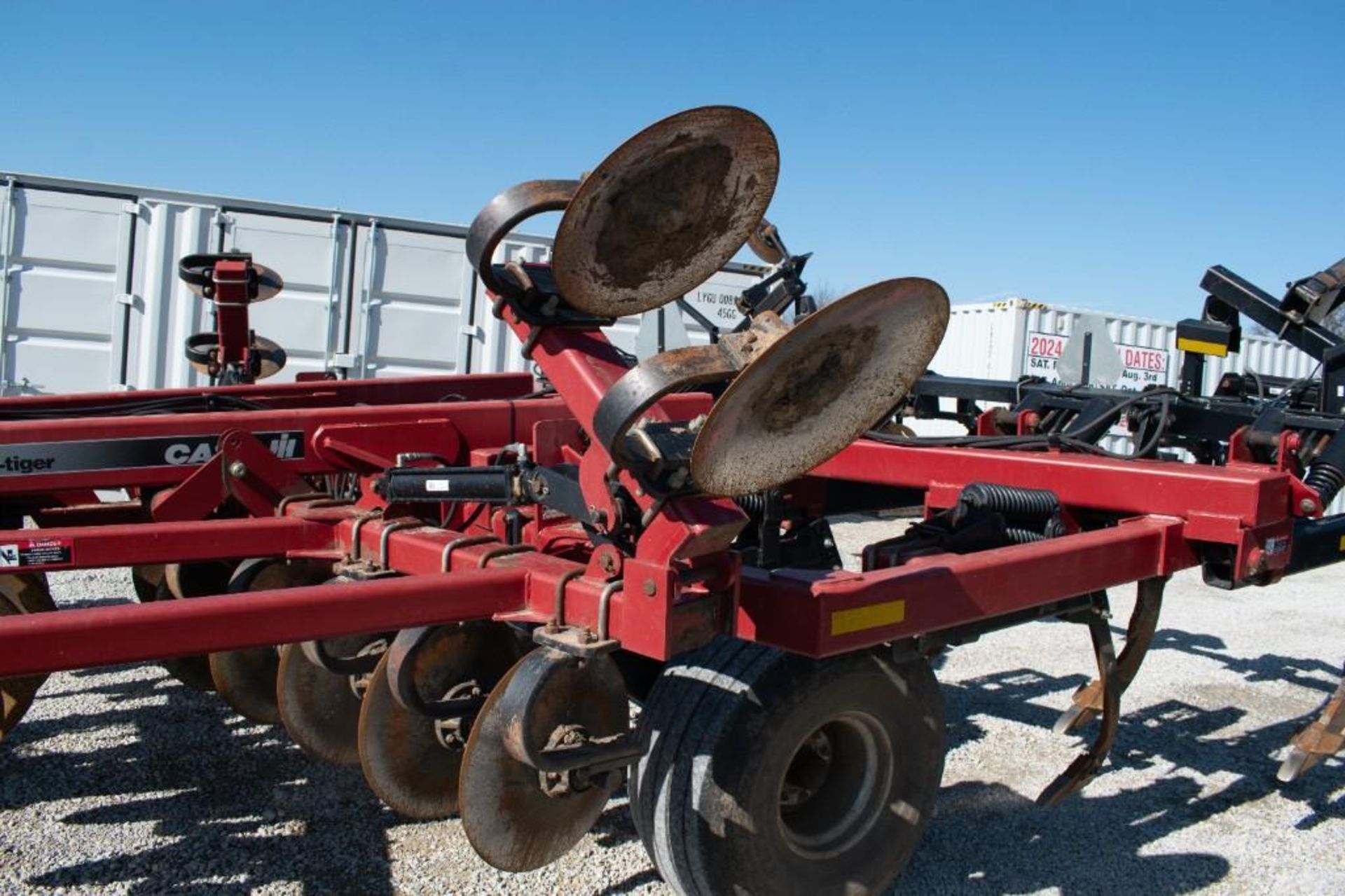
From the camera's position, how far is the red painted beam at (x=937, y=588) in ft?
8.08

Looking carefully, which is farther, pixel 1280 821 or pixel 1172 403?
pixel 1172 403

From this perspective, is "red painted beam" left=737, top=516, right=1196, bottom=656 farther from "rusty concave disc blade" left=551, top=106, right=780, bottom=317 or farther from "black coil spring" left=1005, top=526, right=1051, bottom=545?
"rusty concave disc blade" left=551, top=106, right=780, bottom=317

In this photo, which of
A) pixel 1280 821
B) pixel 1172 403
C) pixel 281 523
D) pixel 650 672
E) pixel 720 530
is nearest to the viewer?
pixel 720 530

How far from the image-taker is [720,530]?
2361 mm

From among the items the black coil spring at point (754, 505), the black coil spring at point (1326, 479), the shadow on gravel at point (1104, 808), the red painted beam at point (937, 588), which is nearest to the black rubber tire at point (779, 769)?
the red painted beam at point (937, 588)

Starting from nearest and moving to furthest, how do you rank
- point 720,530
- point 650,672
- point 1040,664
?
1. point 720,530
2. point 650,672
3. point 1040,664

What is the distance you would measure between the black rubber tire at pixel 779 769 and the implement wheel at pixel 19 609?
198 centimetres

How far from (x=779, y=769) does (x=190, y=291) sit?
310 inches

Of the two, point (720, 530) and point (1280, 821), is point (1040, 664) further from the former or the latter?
point (720, 530)

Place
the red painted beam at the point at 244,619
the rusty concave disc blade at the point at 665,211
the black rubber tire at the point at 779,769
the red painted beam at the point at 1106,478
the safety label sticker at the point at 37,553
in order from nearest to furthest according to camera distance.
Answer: the red painted beam at the point at 244,619, the rusty concave disc blade at the point at 665,211, the black rubber tire at the point at 779,769, the safety label sticker at the point at 37,553, the red painted beam at the point at 1106,478

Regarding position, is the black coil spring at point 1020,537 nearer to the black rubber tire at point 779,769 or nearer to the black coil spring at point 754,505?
the black rubber tire at point 779,769

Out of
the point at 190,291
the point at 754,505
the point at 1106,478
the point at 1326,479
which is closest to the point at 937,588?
the point at 1106,478

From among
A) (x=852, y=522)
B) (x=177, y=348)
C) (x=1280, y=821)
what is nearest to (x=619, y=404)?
(x=1280, y=821)

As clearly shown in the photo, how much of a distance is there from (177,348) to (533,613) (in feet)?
25.0
